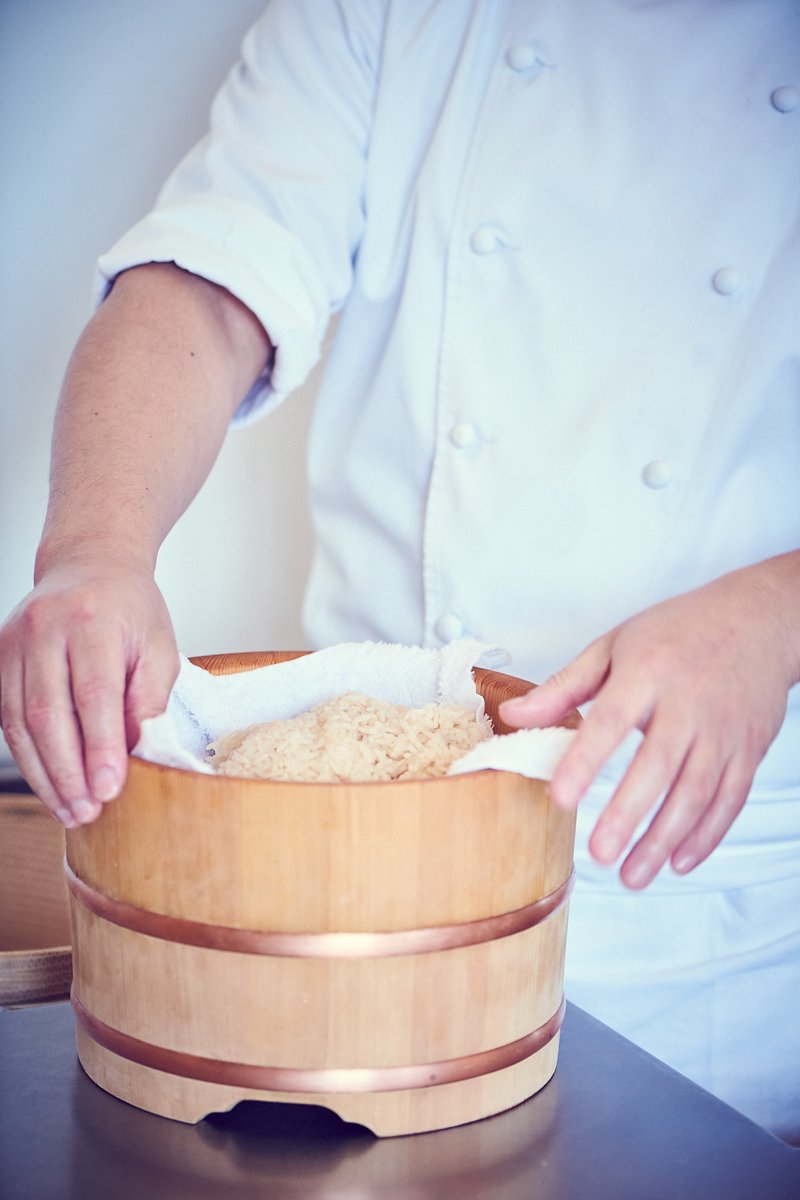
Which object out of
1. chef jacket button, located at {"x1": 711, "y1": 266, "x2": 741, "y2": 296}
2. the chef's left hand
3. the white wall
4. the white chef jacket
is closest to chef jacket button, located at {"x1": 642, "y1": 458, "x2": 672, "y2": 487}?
the white chef jacket

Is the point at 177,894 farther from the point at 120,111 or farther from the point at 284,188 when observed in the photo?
the point at 120,111

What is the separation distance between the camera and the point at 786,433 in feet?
3.20

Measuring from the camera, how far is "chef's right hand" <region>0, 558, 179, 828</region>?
2.15 ft

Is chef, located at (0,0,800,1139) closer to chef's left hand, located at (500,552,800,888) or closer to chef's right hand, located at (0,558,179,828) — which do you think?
chef's right hand, located at (0,558,179,828)

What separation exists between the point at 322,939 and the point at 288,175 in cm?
76

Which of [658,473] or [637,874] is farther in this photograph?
[658,473]

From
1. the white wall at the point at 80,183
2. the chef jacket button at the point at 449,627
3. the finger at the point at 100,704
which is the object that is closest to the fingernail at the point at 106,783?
the finger at the point at 100,704

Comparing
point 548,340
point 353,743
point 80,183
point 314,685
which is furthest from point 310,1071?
point 80,183

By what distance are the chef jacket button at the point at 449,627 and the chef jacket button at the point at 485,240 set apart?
33 centimetres

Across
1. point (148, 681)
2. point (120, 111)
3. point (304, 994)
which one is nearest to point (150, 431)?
point (148, 681)

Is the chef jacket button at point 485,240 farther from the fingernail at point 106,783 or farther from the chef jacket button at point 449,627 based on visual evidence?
the fingernail at point 106,783

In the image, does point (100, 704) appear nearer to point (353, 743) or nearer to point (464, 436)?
point (353, 743)

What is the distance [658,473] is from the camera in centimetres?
97

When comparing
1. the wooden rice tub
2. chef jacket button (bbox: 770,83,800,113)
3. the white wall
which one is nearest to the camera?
the wooden rice tub
